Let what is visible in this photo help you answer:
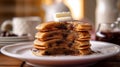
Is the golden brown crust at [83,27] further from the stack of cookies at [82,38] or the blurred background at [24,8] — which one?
A: the blurred background at [24,8]

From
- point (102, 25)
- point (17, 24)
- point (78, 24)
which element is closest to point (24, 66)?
point (78, 24)

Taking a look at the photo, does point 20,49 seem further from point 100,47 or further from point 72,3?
point 72,3

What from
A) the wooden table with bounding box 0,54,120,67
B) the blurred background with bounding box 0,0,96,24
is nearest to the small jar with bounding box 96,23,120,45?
the wooden table with bounding box 0,54,120,67

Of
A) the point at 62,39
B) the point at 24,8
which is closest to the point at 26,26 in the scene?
the point at 62,39

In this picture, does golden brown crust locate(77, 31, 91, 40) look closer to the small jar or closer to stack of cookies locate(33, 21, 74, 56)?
stack of cookies locate(33, 21, 74, 56)

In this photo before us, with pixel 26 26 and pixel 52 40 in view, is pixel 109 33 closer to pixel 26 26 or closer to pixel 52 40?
pixel 52 40

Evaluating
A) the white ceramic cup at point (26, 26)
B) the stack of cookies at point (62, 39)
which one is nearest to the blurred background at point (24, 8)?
the white ceramic cup at point (26, 26)

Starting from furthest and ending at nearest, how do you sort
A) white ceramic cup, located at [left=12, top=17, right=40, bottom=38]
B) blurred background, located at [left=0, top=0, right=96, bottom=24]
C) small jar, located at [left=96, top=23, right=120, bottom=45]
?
Result: blurred background, located at [left=0, top=0, right=96, bottom=24]
white ceramic cup, located at [left=12, top=17, right=40, bottom=38]
small jar, located at [left=96, top=23, right=120, bottom=45]
